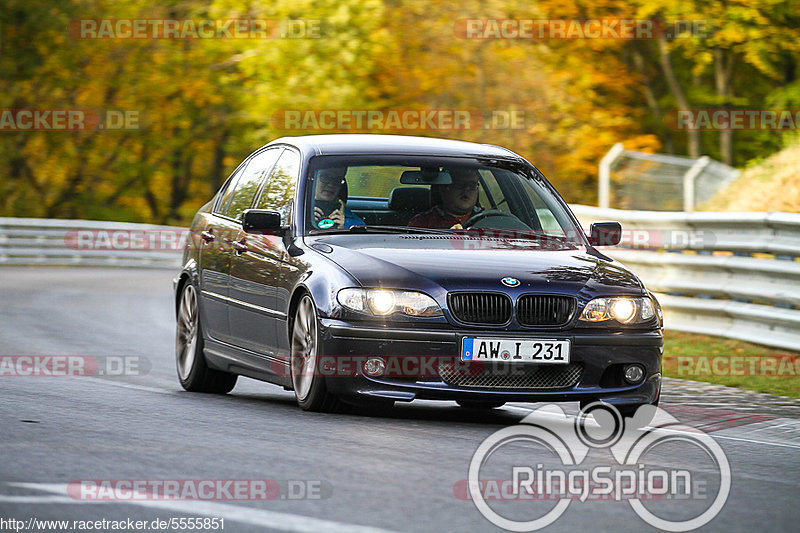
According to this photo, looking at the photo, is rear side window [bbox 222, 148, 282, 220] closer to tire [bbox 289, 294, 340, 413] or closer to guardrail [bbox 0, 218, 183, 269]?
tire [bbox 289, 294, 340, 413]

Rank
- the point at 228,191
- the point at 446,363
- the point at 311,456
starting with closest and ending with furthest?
the point at 311,456
the point at 446,363
the point at 228,191

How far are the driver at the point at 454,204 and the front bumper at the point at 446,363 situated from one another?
1.34 m

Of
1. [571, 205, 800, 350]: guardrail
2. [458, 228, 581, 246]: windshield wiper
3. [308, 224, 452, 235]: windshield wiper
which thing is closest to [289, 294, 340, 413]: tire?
[308, 224, 452, 235]: windshield wiper

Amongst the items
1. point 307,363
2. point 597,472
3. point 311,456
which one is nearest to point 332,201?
point 307,363

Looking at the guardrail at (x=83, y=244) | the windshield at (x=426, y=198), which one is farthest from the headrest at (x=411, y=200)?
the guardrail at (x=83, y=244)

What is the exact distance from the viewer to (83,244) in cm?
3412

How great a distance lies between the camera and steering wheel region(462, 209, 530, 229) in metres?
9.77

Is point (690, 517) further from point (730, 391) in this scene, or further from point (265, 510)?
point (730, 391)

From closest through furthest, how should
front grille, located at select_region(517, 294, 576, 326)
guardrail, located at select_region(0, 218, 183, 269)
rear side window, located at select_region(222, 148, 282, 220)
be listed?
front grille, located at select_region(517, 294, 576, 326) → rear side window, located at select_region(222, 148, 282, 220) → guardrail, located at select_region(0, 218, 183, 269)

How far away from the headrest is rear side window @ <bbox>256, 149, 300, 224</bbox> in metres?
0.63

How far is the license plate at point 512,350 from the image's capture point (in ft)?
27.7

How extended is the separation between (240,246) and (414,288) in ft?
6.72

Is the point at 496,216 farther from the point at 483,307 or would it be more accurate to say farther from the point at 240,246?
the point at 240,246

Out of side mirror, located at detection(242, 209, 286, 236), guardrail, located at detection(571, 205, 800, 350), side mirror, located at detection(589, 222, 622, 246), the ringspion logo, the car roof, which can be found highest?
the car roof
